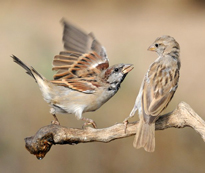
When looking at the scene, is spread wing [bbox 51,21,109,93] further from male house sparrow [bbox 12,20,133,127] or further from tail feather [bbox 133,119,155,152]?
tail feather [bbox 133,119,155,152]

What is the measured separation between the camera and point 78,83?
3.71 m

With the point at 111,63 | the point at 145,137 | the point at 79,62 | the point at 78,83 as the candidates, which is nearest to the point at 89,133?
the point at 145,137

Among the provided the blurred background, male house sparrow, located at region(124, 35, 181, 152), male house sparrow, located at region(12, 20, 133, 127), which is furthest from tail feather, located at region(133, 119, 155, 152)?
the blurred background

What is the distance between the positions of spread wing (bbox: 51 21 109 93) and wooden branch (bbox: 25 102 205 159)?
21.6 inches

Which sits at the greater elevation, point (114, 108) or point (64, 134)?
point (64, 134)

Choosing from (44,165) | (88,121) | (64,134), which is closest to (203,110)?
(44,165)

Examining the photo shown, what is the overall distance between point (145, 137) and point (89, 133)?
354 millimetres

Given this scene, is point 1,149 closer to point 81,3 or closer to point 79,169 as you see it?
point 79,169

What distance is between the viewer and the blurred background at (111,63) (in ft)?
19.1

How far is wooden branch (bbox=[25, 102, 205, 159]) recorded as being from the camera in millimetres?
3047

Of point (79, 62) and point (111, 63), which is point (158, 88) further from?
point (111, 63)

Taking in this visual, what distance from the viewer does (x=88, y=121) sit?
Answer: 3.61m

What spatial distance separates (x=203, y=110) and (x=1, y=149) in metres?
2.95

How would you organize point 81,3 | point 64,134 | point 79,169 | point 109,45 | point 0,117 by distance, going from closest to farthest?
point 64,134, point 79,169, point 0,117, point 109,45, point 81,3
